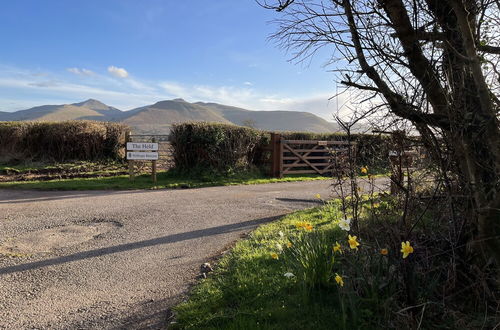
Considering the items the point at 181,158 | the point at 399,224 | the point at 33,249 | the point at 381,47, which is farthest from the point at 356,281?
the point at 181,158

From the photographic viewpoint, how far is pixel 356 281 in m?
2.92

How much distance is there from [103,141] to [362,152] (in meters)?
15.1

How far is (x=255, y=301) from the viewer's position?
317cm

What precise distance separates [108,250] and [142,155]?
7.85m

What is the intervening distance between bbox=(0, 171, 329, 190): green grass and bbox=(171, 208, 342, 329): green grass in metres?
7.88

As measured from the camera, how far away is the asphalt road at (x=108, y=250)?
328cm

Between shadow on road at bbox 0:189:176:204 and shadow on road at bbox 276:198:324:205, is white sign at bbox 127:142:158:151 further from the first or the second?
shadow on road at bbox 276:198:324:205

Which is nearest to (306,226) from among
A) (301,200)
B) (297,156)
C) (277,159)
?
(301,200)

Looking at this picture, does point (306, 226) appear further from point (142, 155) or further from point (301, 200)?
point (142, 155)

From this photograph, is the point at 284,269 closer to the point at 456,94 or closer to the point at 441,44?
the point at 456,94

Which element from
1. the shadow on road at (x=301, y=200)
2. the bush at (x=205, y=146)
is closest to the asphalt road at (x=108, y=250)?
the shadow on road at (x=301, y=200)

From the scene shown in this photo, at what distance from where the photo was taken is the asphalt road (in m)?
3.28

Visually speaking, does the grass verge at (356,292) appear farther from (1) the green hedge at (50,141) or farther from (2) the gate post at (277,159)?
(1) the green hedge at (50,141)

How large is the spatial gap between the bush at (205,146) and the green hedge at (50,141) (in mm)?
5014
